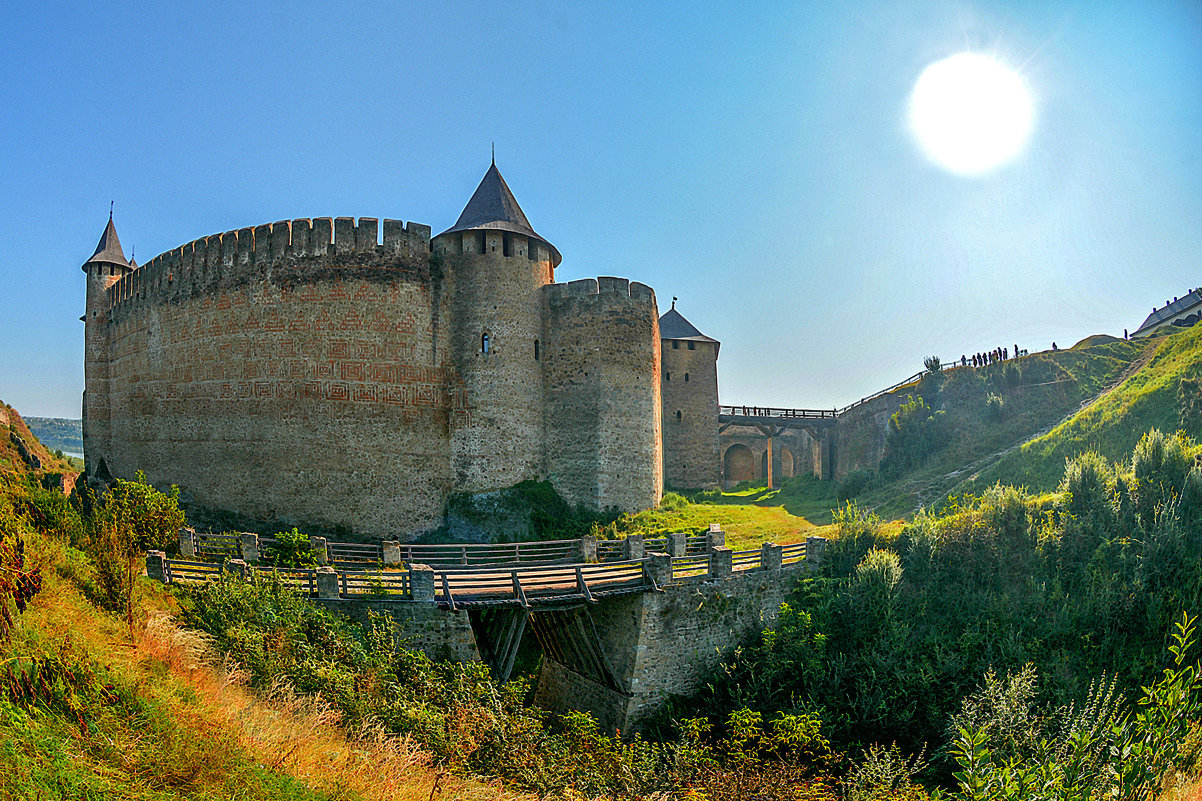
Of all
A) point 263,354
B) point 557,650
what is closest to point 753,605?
point 557,650

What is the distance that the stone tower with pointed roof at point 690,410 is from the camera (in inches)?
1312

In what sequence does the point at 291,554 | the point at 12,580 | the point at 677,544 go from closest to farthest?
the point at 12,580, the point at 291,554, the point at 677,544

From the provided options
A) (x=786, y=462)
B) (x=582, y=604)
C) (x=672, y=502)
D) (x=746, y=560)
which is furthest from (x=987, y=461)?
(x=786, y=462)

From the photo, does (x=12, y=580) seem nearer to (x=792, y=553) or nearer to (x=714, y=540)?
(x=714, y=540)

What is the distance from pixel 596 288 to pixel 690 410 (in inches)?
484

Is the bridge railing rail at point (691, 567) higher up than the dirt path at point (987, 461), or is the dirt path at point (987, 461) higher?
the dirt path at point (987, 461)

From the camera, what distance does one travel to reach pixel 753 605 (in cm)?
1555

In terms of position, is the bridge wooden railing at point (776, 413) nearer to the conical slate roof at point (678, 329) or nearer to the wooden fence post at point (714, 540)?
the conical slate roof at point (678, 329)

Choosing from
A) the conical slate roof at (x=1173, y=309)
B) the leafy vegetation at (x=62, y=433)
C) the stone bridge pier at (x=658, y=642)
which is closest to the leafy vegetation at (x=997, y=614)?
the stone bridge pier at (x=658, y=642)

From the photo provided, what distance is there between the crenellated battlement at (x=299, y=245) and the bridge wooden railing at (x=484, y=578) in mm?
10286

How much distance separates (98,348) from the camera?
2838cm

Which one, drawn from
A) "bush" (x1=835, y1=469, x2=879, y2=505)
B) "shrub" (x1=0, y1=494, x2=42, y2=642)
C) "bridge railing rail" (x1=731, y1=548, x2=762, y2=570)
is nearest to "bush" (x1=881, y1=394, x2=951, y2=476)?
"bush" (x1=835, y1=469, x2=879, y2=505)

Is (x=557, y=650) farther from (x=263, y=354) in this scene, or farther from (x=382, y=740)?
(x=263, y=354)

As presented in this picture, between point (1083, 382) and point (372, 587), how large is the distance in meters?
30.6
